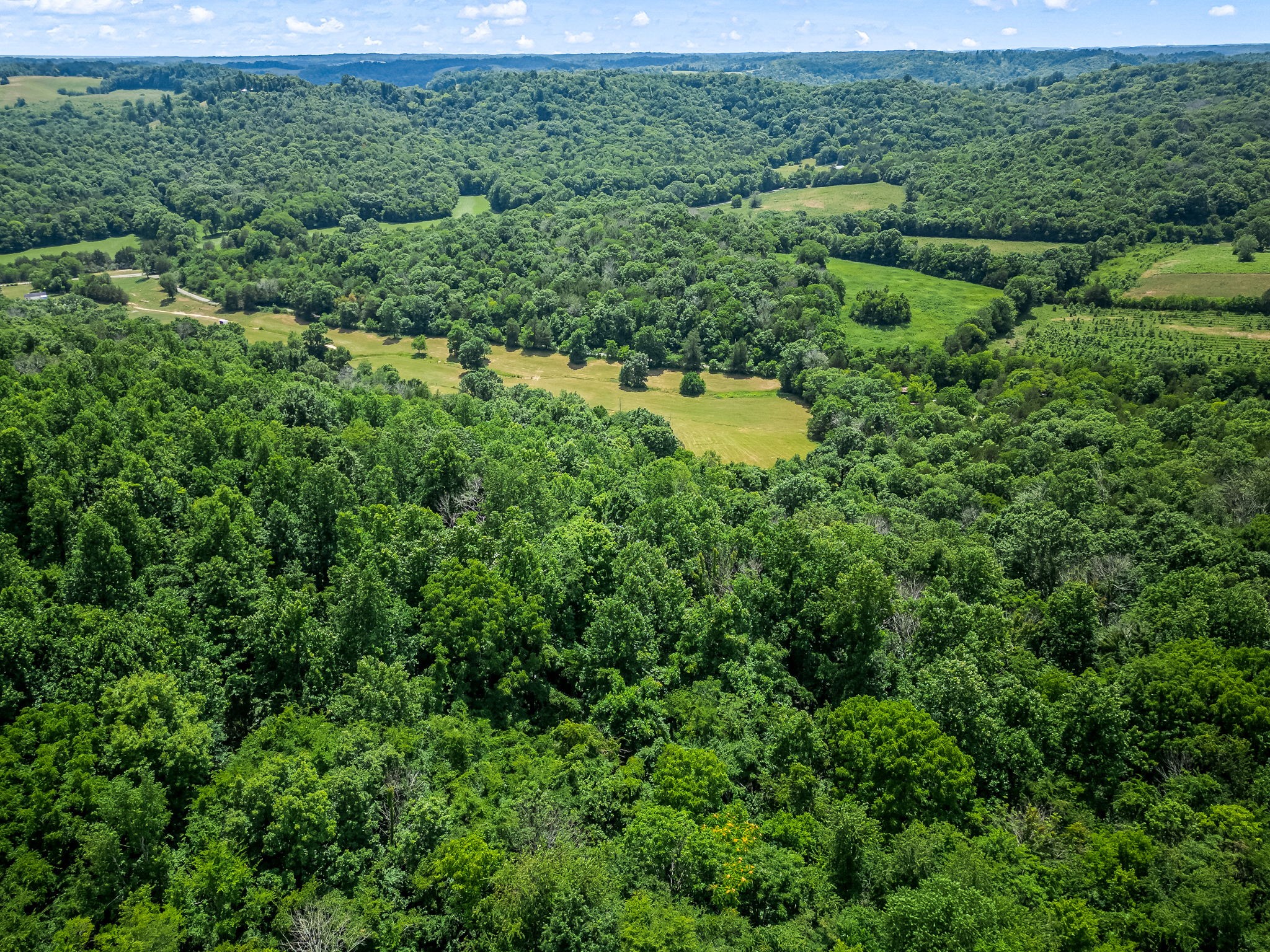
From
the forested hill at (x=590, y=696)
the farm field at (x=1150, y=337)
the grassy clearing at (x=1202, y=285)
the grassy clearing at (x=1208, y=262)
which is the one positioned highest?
the grassy clearing at (x=1208, y=262)

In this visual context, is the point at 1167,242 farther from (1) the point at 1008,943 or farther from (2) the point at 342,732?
(2) the point at 342,732

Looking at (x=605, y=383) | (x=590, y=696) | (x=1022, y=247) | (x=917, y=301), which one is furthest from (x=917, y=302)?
(x=590, y=696)

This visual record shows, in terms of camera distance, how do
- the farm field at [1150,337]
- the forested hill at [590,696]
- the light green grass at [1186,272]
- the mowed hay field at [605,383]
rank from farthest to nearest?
the light green grass at [1186,272] < the farm field at [1150,337] < the mowed hay field at [605,383] < the forested hill at [590,696]

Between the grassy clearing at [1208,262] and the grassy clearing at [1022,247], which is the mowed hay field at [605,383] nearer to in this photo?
the grassy clearing at [1022,247]

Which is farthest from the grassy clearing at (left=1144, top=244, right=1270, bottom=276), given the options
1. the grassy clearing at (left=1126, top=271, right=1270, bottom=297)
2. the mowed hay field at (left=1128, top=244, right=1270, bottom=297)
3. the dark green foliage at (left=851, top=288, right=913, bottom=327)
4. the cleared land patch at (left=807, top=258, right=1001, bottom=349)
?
the dark green foliage at (left=851, top=288, right=913, bottom=327)

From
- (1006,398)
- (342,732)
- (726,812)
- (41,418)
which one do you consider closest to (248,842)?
(342,732)

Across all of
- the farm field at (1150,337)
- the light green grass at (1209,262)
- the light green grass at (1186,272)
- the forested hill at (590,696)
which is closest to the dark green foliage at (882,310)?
the farm field at (1150,337)

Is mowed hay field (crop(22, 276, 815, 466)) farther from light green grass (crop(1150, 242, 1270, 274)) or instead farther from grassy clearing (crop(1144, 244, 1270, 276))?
light green grass (crop(1150, 242, 1270, 274))

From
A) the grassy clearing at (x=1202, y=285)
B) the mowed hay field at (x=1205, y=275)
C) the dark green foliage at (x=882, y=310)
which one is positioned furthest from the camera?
the dark green foliage at (x=882, y=310)
